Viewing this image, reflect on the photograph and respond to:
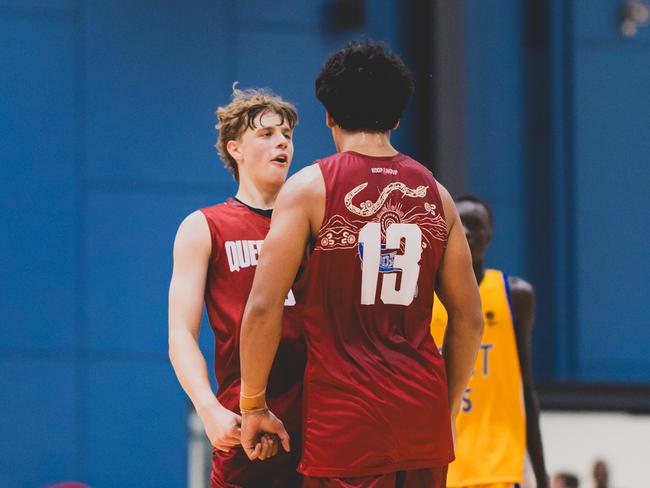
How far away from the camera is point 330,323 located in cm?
294

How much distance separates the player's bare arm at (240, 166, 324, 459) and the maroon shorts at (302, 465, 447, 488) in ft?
1.01

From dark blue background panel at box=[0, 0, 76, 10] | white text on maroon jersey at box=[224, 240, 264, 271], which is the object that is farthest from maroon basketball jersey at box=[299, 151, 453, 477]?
dark blue background panel at box=[0, 0, 76, 10]

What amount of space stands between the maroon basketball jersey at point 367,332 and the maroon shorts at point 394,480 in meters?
0.03

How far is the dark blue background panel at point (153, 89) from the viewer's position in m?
7.34

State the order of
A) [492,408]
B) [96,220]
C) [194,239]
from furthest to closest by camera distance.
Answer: [96,220] → [492,408] → [194,239]

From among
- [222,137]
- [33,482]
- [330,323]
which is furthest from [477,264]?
[33,482]

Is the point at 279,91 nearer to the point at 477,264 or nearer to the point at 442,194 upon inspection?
the point at 477,264

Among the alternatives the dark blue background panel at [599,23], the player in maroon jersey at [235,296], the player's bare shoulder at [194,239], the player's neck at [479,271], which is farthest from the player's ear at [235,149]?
the dark blue background panel at [599,23]

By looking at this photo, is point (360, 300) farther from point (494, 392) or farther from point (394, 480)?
point (494, 392)

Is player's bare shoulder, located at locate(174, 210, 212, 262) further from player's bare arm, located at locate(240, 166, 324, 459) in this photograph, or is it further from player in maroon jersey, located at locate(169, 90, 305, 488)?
player's bare arm, located at locate(240, 166, 324, 459)

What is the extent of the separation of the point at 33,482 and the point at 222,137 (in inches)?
163

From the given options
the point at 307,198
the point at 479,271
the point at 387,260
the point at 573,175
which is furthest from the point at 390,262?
the point at 573,175

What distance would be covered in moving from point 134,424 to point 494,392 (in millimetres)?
3402

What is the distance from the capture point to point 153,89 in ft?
24.4
